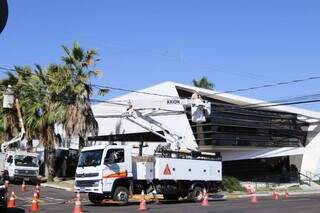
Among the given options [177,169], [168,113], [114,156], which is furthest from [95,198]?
[168,113]

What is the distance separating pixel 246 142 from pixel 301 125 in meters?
7.90

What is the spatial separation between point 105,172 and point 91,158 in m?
1.10

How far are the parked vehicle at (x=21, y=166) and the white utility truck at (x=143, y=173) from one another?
16668mm

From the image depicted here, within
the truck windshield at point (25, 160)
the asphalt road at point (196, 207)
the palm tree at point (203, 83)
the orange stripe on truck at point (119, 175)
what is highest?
the palm tree at point (203, 83)

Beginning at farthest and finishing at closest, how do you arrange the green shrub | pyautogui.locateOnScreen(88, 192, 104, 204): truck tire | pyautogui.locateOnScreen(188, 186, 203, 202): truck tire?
the green shrub → pyautogui.locateOnScreen(188, 186, 203, 202): truck tire → pyautogui.locateOnScreen(88, 192, 104, 204): truck tire

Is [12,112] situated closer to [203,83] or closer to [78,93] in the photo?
[78,93]

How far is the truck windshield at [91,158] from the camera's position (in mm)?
22812

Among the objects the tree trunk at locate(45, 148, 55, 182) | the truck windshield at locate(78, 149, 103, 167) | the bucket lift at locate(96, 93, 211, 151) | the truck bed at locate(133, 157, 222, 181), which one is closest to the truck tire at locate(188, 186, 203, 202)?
the truck bed at locate(133, 157, 222, 181)

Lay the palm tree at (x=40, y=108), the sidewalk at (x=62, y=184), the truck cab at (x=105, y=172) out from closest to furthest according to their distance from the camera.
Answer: the truck cab at (x=105, y=172) < the sidewalk at (x=62, y=184) < the palm tree at (x=40, y=108)

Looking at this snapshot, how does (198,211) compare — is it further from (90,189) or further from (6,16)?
(6,16)

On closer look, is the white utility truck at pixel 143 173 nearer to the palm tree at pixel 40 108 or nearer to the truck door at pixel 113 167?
the truck door at pixel 113 167

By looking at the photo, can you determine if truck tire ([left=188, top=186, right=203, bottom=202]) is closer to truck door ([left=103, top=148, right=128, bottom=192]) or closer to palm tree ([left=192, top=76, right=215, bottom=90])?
truck door ([left=103, top=148, right=128, bottom=192])

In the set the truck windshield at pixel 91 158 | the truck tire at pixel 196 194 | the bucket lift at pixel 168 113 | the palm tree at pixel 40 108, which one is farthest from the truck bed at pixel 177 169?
the palm tree at pixel 40 108

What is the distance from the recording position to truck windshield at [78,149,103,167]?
22812 millimetres
